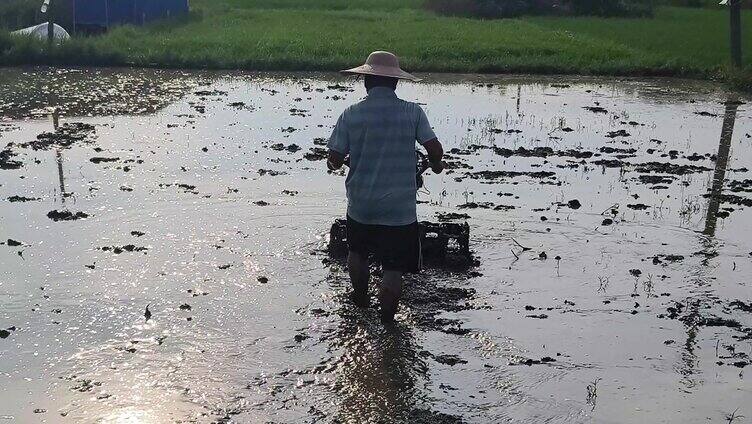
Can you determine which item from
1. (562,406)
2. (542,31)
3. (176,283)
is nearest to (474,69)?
(542,31)

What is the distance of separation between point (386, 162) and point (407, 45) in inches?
696

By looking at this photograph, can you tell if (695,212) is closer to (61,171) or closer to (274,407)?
(274,407)

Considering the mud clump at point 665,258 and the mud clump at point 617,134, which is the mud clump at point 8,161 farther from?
the mud clump at point 617,134

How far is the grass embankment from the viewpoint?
2056cm

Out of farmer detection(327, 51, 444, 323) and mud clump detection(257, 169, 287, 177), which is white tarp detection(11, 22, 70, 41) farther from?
farmer detection(327, 51, 444, 323)

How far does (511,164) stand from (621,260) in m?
3.69

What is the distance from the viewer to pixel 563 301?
6699mm

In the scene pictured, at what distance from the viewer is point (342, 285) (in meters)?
6.80


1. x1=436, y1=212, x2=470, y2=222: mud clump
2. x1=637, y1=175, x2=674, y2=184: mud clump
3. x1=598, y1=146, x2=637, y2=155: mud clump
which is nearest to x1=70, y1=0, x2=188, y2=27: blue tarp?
x1=598, y1=146, x2=637, y2=155: mud clump

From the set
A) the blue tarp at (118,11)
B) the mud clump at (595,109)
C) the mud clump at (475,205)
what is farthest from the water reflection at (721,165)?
the blue tarp at (118,11)

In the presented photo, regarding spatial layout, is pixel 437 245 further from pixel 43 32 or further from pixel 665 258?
pixel 43 32

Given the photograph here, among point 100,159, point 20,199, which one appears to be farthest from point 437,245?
point 100,159

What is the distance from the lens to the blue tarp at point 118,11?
30000 mm

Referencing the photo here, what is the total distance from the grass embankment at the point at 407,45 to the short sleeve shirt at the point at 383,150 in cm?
1408
